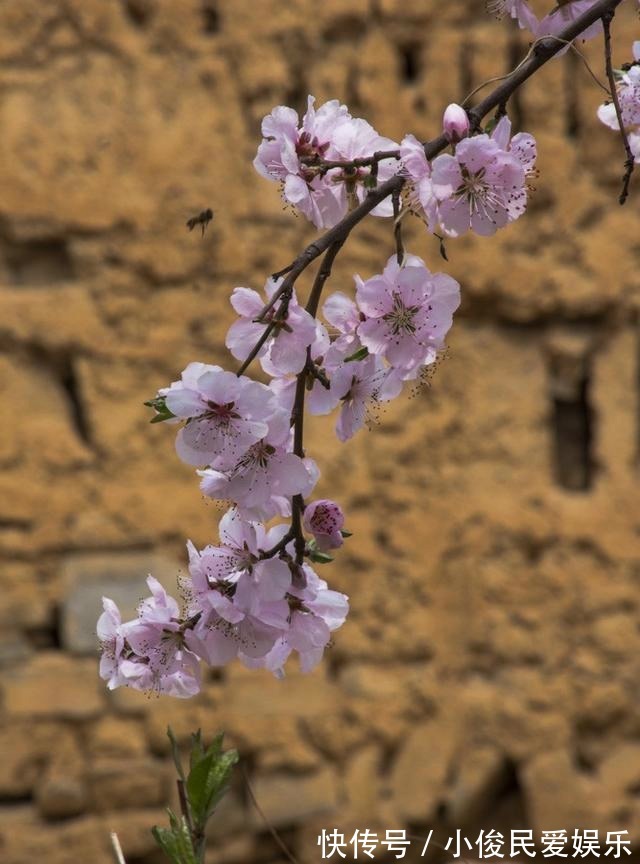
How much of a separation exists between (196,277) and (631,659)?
111 cm

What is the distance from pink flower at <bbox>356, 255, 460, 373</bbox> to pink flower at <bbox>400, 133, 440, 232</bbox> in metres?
0.04

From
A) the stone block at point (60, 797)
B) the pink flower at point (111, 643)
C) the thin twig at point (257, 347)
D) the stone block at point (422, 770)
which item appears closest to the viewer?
the thin twig at point (257, 347)

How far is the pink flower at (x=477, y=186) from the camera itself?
3.33 ft

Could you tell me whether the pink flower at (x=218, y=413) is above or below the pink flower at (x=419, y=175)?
below

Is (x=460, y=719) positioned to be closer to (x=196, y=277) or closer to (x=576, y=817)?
(x=576, y=817)

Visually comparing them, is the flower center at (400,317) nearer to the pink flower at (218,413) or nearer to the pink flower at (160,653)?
the pink flower at (218,413)

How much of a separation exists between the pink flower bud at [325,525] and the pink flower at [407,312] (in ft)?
0.38

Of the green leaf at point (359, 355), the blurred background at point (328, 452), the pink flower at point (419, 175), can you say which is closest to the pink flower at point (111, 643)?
the green leaf at point (359, 355)

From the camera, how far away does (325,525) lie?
3.53ft

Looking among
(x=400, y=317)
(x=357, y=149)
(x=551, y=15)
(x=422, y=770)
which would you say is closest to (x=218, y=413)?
(x=400, y=317)

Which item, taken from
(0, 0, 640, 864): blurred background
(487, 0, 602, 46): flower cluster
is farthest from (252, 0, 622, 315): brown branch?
(0, 0, 640, 864): blurred background

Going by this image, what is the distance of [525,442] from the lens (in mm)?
2969

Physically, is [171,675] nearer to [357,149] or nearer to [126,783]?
[357,149]

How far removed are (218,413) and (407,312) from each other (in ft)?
0.52
